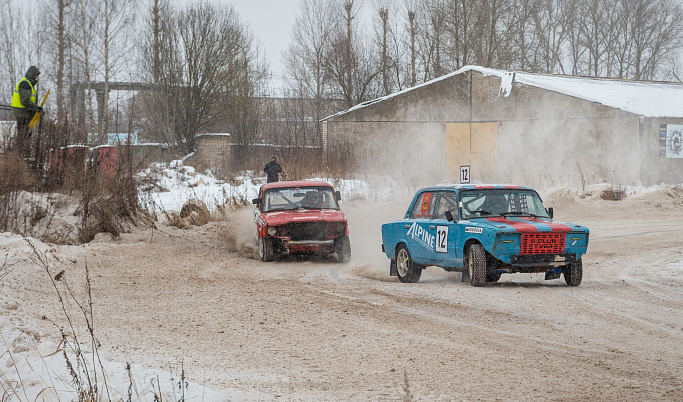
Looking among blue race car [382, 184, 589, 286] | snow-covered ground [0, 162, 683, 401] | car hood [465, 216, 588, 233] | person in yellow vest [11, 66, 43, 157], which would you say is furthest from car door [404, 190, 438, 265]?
person in yellow vest [11, 66, 43, 157]

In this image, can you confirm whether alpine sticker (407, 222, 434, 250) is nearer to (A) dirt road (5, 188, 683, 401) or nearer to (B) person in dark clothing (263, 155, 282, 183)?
(A) dirt road (5, 188, 683, 401)

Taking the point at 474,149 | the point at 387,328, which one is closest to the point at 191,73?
the point at 474,149

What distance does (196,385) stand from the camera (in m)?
6.22

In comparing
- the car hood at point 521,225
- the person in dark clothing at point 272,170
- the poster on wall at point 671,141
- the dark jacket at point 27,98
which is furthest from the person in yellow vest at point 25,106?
the poster on wall at point 671,141

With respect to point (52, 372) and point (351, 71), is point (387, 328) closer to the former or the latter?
point (52, 372)

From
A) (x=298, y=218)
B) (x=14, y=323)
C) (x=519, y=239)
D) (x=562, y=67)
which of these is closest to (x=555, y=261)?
(x=519, y=239)

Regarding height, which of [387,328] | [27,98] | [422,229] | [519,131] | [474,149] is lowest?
[387,328]

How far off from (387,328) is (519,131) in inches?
1177

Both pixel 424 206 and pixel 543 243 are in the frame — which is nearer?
pixel 543 243

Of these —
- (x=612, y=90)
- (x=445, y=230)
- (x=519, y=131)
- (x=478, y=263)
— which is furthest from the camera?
(x=612, y=90)

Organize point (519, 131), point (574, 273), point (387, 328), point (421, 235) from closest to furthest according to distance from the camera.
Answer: point (387, 328) → point (574, 273) → point (421, 235) → point (519, 131)

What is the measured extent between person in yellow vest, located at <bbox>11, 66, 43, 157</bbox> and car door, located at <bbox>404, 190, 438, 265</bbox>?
9.18 meters

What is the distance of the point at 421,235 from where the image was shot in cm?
1262

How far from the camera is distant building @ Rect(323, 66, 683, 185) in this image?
1281 inches
